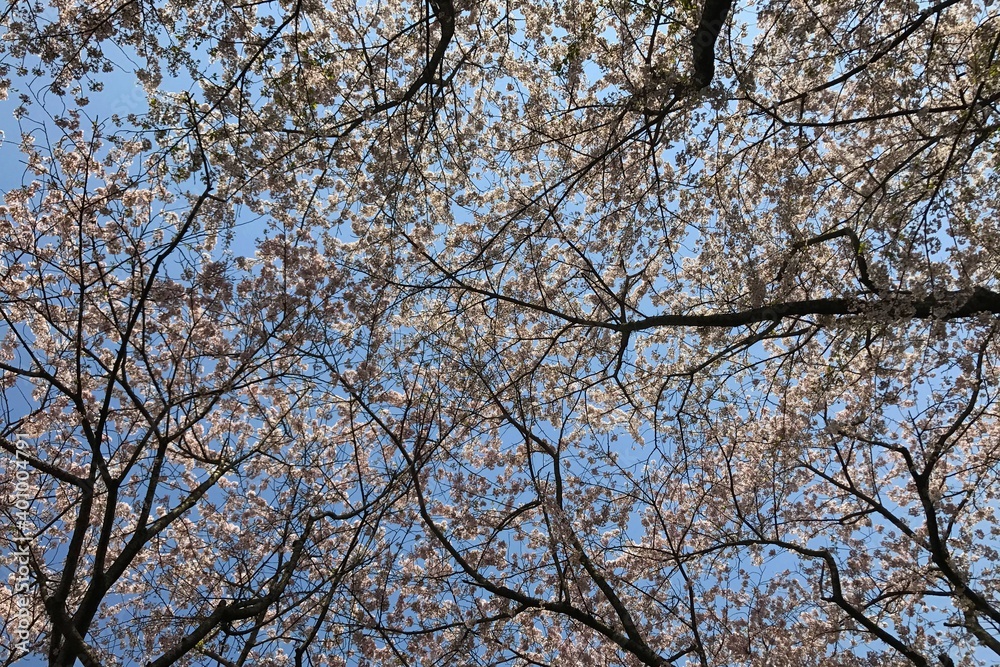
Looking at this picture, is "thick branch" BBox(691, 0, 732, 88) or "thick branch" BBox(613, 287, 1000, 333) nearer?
"thick branch" BBox(691, 0, 732, 88)

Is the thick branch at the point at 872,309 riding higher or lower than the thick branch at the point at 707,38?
lower

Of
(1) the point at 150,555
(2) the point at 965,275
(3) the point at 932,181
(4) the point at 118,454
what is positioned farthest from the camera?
(1) the point at 150,555

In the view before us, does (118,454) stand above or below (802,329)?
below

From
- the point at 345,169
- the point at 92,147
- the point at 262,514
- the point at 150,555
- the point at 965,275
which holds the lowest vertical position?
the point at 150,555

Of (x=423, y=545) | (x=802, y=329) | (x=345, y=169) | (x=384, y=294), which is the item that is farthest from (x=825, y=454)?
(x=345, y=169)

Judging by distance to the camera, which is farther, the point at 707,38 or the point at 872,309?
the point at 872,309

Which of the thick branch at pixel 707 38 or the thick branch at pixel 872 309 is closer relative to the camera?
the thick branch at pixel 707 38

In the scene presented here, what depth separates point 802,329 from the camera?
22.0 feet

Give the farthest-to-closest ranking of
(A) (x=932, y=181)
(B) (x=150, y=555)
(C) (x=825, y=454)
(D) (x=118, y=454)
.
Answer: (C) (x=825, y=454)
(B) (x=150, y=555)
(D) (x=118, y=454)
(A) (x=932, y=181)

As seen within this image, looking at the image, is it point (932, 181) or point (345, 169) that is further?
point (345, 169)

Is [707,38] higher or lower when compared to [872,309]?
higher

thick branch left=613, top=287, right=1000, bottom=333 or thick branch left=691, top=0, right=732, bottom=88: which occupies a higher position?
thick branch left=691, top=0, right=732, bottom=88

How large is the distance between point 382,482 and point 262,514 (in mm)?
1662

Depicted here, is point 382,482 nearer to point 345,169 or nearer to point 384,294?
point 384,294
